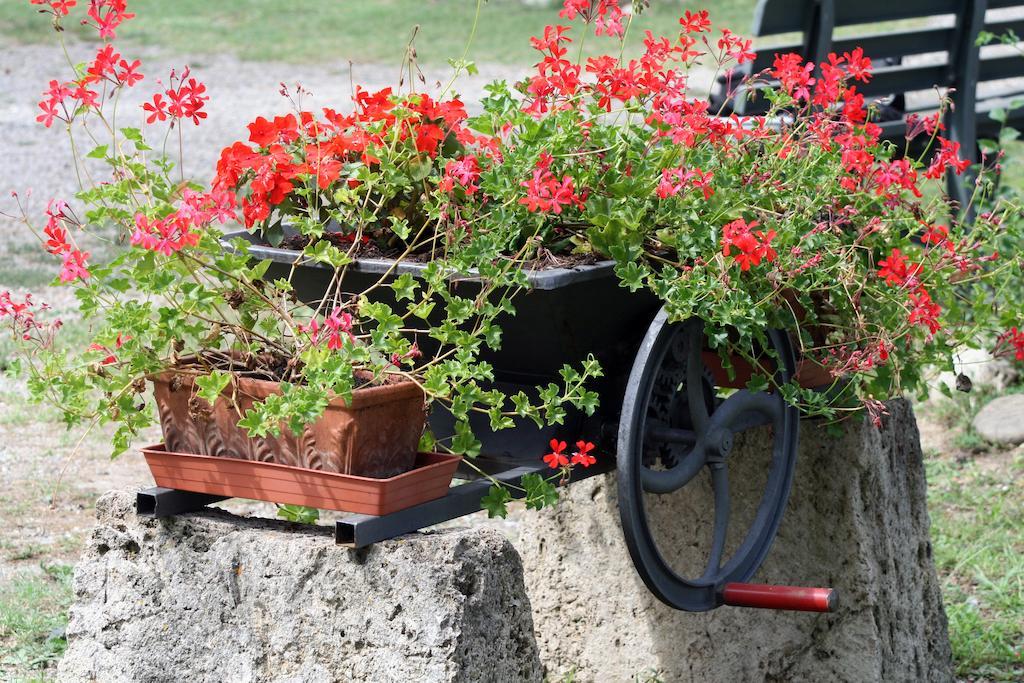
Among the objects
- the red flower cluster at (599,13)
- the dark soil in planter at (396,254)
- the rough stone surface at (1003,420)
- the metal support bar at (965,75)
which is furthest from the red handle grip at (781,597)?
the metal support bar at (965,75)

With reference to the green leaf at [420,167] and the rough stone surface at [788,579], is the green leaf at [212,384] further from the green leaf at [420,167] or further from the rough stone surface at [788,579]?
the rough stone surface at [788,579]

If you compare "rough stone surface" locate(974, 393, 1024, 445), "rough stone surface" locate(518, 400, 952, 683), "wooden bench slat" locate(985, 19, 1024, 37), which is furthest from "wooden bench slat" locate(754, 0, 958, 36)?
"rough stone surface" locate(518, 400, 952, 683)

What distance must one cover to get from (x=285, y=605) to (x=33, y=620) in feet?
4.52

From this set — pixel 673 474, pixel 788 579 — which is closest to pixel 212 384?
pixel 673 474

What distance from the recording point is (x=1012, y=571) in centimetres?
367

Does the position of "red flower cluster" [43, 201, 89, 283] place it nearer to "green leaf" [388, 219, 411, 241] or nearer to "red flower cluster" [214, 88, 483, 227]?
"red flower cluster" [214, 88, 483, 227]

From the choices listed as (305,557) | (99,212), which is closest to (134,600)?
(305,557)

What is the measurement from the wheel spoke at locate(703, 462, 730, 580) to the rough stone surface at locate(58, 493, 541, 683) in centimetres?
47

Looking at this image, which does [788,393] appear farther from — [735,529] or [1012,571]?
[1012,571]

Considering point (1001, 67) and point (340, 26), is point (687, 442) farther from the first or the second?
point (340, 26)

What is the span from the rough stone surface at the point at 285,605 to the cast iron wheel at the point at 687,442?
27 centimetres

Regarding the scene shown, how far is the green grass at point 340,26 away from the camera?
14.0 metres

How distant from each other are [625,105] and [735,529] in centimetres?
100

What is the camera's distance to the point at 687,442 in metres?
2.38
